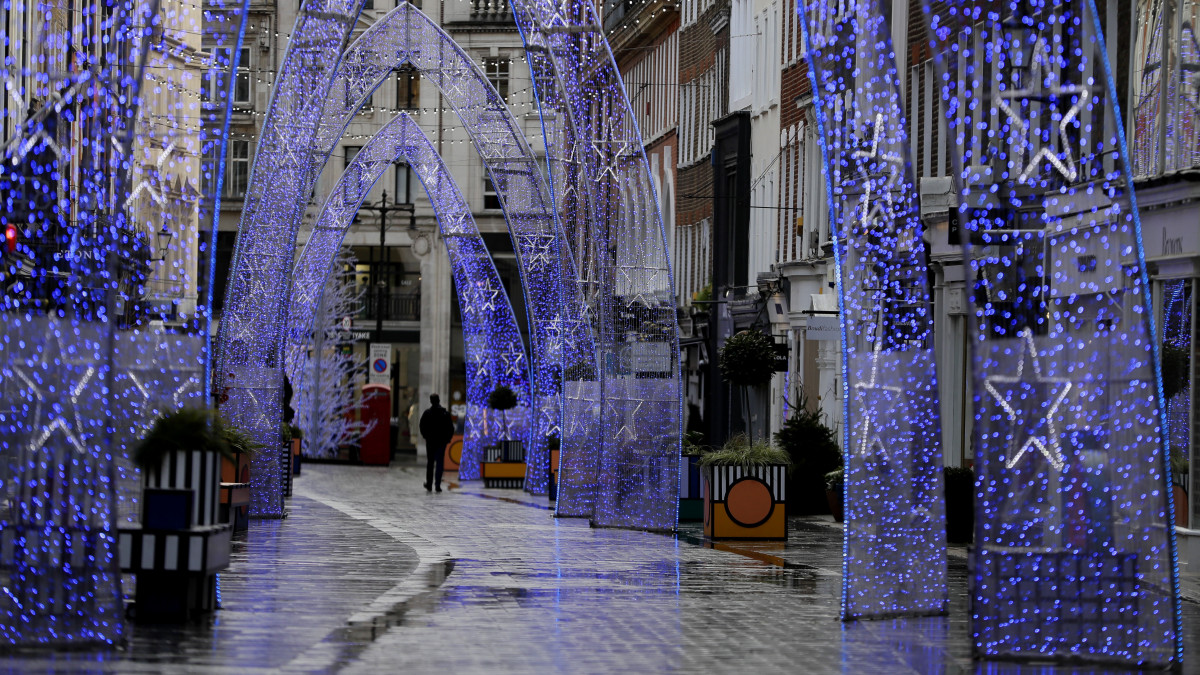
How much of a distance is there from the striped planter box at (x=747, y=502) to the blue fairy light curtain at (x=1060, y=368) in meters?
11.1

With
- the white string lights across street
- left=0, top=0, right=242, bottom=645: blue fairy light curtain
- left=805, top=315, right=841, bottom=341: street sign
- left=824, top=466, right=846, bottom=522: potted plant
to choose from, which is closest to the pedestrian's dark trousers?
the white string lights across street

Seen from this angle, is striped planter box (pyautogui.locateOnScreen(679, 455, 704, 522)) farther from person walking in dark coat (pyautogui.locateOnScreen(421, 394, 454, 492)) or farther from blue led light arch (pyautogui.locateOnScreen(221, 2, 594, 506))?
person walking in dark coat (pyautogui.locateOnScreen(421, 394, 454, 492))

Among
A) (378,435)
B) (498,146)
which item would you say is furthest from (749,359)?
(378,435)

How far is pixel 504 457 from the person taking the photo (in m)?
39.0

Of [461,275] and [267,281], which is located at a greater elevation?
[461,275]

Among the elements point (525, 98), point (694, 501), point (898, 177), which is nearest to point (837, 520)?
point (694, 501)

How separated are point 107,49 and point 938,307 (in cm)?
1881

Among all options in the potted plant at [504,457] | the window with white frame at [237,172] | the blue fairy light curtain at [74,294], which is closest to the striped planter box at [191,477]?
the blue fairy light curtain at [74,294]

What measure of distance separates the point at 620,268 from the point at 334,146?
6.29 m

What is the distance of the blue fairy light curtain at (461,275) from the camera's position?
117ft

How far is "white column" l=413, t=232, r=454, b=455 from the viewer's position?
3027 inches

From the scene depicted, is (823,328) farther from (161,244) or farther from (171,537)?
(171,537)

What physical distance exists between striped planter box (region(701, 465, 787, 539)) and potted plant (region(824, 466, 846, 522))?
→ 8.24ft

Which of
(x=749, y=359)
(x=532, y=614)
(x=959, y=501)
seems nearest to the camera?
(x=532, y=614)
